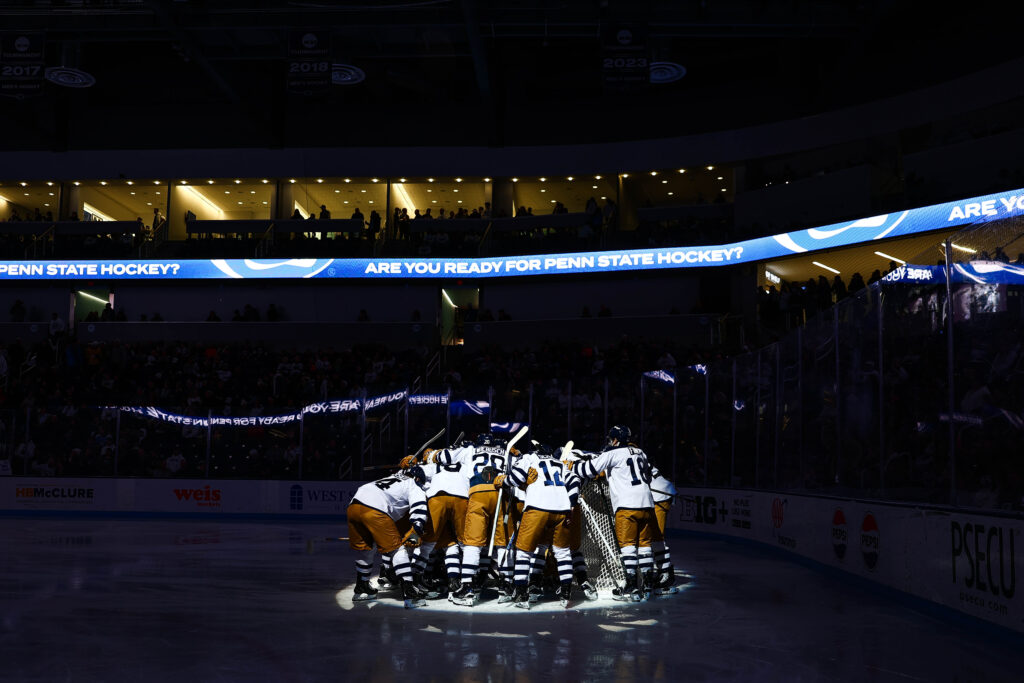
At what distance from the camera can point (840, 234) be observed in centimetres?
2644

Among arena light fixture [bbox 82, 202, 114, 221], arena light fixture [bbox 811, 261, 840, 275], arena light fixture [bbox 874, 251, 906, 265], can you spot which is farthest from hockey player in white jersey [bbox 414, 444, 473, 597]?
arena light fixture [bbox 82, 202, 114, 221]

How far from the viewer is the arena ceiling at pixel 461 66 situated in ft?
83.6

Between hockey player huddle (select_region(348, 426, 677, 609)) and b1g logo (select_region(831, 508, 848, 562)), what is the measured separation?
104 inches

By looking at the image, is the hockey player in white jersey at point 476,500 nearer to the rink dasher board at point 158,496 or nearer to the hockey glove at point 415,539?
the hockey glove at point 415,539

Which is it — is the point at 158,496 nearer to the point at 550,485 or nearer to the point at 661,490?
the point at 661,490

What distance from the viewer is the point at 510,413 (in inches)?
819

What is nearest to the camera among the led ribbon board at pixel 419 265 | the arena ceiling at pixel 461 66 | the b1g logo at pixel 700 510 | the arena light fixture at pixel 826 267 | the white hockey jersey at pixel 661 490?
the white hockey jersey at pixel 661 490

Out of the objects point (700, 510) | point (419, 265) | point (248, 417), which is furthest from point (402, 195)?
point (700, 510)

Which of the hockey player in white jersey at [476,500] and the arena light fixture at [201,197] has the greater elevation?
the arena light fixture at [201,197]

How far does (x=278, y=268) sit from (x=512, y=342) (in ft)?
26.2

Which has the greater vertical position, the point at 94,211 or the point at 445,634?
the point at 94,211

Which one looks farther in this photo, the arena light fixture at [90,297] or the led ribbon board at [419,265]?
the arena light fixture at [90,297]

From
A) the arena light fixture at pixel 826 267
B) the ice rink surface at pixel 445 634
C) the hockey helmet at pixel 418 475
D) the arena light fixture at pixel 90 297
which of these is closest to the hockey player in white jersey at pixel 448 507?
the hockey helmet at pixel 418 475

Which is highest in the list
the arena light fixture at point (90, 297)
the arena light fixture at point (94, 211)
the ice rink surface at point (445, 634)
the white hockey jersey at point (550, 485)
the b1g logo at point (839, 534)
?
the arena light fixture at point (94, 211)
